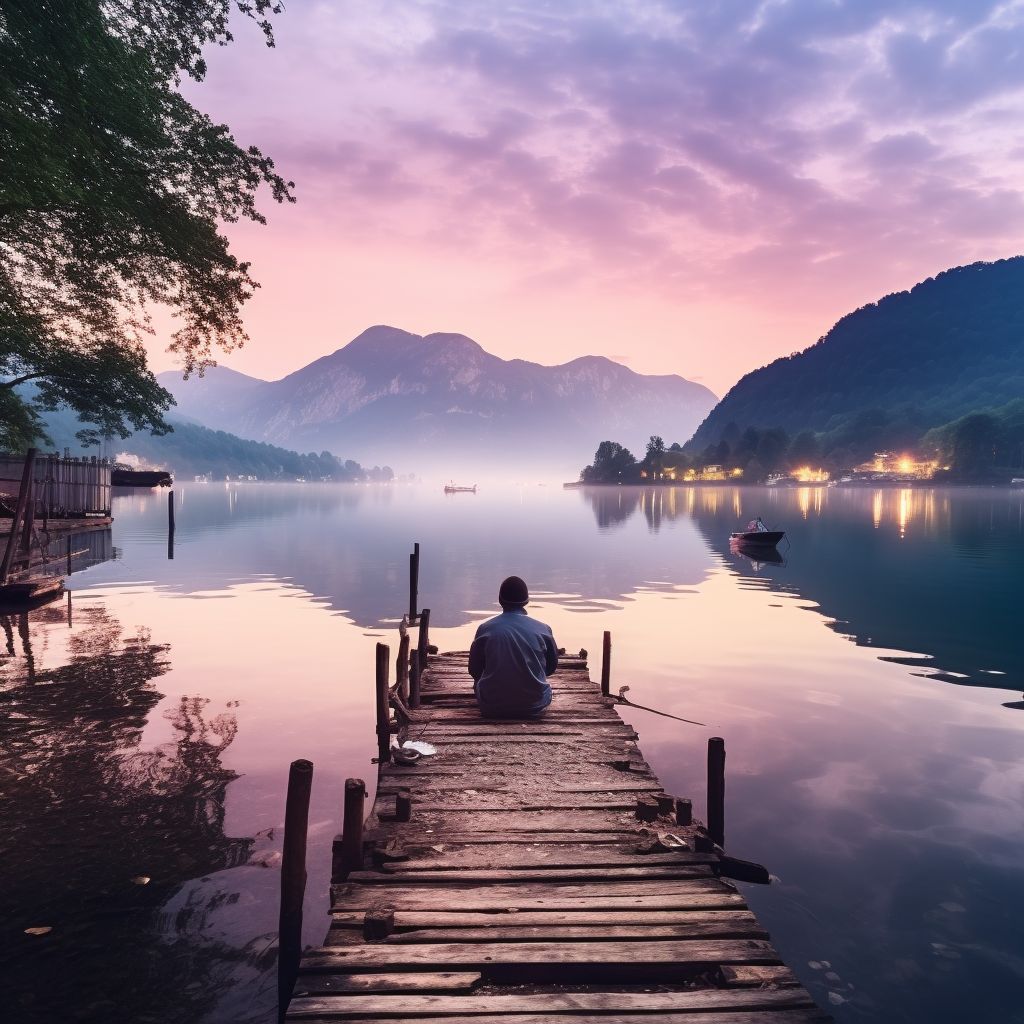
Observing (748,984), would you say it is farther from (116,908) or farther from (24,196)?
(24,196)

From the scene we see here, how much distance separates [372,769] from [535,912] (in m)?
8.57

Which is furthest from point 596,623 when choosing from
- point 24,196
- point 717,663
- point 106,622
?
point 24,196

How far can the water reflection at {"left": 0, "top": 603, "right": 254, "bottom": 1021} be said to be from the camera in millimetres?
→ 7672

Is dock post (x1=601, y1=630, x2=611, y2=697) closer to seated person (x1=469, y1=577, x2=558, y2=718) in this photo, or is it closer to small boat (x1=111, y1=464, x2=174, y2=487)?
seated person (x1=469, y1=577, x2=558, y2=718)

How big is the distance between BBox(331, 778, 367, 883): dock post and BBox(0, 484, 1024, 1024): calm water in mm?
1558

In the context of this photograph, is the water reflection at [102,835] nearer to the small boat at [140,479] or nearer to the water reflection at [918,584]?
the water reflection at [918,584]

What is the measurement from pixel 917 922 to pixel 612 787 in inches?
177

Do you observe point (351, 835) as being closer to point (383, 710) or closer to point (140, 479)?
point (383, 710)

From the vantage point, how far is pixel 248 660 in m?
23.1

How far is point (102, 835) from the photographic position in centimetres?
1059

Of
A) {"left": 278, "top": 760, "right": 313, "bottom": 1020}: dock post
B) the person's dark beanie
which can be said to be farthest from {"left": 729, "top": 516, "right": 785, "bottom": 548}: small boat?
{"left": 278, "top": 760, "right": 313, "bottom": 1020}: dock post

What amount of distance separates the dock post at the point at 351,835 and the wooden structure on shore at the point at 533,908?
0.02 m

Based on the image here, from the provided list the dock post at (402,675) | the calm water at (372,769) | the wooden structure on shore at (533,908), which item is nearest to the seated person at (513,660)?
the wooden structure on shore at (533,908)

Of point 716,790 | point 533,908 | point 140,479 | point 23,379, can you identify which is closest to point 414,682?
point 716,790
